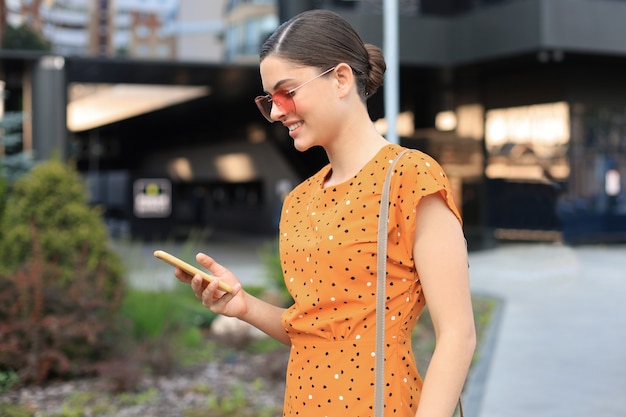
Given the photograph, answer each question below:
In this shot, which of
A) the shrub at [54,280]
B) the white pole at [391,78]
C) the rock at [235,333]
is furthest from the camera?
the white pole at [391,78]

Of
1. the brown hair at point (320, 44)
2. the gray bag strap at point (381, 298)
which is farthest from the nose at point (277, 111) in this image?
the gray bag strap at point (381, 298)

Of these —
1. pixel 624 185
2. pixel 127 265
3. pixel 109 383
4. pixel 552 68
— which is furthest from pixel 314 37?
pixel 624 185

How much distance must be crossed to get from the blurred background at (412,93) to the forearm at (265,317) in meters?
10.7

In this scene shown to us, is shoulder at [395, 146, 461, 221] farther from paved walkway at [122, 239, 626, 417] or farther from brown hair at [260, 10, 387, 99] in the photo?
paved walkway at [122, 239, 626, 417]

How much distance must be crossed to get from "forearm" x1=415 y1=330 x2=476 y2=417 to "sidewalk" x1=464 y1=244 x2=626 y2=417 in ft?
15.1

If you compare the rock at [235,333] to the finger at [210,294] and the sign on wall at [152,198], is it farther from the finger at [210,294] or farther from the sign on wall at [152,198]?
the sign on wall at [152,198]

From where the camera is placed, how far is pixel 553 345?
340 inches

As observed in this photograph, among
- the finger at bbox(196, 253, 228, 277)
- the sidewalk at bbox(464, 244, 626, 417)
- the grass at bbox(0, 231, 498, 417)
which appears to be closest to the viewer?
the finger at bbox(196, 253, 228, 277)

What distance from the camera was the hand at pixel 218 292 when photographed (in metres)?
1.83

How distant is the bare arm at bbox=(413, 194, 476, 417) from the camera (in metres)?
1.57

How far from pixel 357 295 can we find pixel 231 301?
0.38 meters

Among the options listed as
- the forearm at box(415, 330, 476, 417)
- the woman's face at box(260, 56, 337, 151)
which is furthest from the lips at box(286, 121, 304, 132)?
the forearm at box(415, 330, 476, 417)

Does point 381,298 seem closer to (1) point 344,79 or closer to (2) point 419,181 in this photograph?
(2) point 419,181

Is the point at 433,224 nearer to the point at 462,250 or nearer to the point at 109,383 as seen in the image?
the point at 462,250
